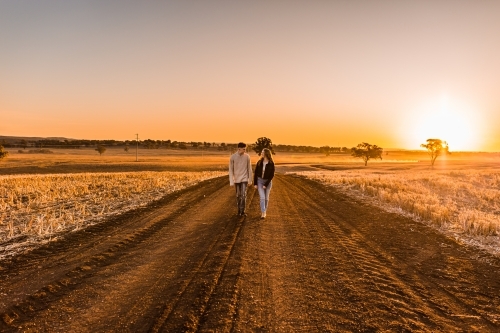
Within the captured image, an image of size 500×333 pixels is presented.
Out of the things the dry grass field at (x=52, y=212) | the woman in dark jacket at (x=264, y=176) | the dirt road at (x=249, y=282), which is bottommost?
the dry grass field at (x=52, y=212)

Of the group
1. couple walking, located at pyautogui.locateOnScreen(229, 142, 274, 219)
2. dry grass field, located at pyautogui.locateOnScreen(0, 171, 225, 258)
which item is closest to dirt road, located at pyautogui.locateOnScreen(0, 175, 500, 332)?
dry grass field, located at pyautogui.locateOnScreen(0, 171, 225, 258)

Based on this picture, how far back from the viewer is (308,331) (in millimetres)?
4254

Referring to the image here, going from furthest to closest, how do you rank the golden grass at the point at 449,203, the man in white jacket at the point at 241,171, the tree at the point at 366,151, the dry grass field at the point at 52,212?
the tree at the point at 366,151, the man in white jacket at the point at 241,171, the golden grass at the point at 449,203, the dry grass field at the point at 52,212

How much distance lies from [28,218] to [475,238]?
14.3 meters

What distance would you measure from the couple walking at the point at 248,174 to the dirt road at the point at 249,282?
161 cm

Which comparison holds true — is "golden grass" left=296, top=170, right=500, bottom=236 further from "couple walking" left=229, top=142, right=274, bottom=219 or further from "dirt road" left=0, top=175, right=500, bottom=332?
"couple walking" left=229, top=142, right=274, bottom=219

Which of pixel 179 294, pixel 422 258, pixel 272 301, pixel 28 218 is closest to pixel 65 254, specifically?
pixel 179 294

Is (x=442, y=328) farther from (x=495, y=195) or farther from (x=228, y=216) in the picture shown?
(x=495, y=195)

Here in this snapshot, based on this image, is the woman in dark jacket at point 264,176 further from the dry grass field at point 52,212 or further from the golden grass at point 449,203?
the golden grass at point 449,203

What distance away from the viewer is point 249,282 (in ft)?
19.0

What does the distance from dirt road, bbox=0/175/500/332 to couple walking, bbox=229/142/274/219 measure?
161cm

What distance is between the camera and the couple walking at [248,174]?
11.5 metres

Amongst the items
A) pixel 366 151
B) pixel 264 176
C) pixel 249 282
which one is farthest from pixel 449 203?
pixel 366 151

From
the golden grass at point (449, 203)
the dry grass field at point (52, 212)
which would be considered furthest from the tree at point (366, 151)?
the dry grass field at point (52, 212)
